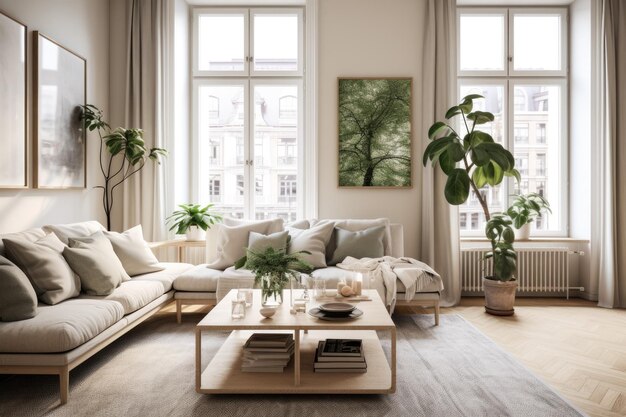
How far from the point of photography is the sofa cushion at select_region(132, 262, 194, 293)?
360 centimetres

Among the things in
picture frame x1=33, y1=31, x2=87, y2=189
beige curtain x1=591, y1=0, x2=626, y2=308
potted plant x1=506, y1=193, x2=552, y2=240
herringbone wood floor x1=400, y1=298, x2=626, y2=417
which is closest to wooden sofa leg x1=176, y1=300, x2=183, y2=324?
picture frame x1=33, y1=31, x2=87, y2=189

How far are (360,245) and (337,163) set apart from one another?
1.16 m

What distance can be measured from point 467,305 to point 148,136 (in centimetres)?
381

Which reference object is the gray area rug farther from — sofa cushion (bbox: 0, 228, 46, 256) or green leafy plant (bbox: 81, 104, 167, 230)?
green leafy plant (bbox: 81, 104, 167, 230)

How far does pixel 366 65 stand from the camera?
4.95m

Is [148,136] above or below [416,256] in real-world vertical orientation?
above

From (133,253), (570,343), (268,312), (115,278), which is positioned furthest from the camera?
(133,253)

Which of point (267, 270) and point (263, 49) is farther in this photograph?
point (263, 49)

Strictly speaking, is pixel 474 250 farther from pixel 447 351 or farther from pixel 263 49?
pixel 263 49

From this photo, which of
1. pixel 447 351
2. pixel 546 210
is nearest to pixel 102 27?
pixel 447 351

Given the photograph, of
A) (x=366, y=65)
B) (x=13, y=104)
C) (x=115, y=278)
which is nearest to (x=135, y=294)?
(x=115, y=278)

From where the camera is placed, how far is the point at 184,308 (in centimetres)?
445

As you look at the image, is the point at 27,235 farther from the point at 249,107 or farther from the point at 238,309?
the point at 249,107

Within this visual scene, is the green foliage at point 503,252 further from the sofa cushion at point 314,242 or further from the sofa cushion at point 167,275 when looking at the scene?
the sofa cushion at point 167,275
